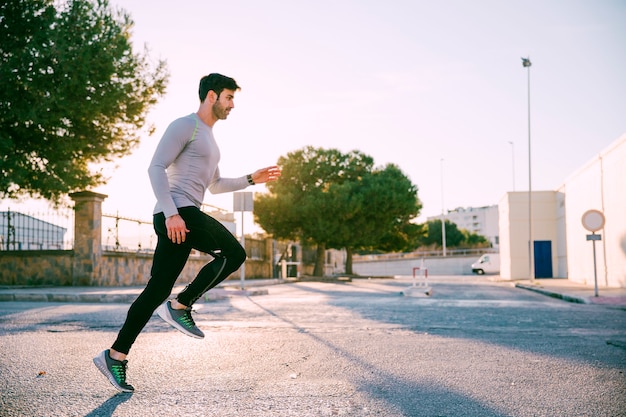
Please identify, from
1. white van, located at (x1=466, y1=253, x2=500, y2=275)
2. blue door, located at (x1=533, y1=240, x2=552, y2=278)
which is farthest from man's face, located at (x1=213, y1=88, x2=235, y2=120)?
white van, located at (x1=466, y1=253, x2=500, y2=275)

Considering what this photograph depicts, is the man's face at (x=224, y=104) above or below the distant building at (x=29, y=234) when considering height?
above

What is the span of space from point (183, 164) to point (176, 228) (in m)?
0.48

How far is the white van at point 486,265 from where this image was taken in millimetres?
55906

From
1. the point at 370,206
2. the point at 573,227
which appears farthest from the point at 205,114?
the point at 370,206

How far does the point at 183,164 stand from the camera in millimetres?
3740

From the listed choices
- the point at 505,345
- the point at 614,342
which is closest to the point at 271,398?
the point at 505,345

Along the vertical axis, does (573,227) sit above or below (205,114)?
above

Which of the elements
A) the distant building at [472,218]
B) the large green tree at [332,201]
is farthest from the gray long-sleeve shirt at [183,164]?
the distant building at [472,218]

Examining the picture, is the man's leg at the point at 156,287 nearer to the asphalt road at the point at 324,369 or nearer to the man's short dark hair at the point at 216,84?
the asphalt road at the point at 324,369

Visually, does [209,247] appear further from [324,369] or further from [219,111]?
[324,369]

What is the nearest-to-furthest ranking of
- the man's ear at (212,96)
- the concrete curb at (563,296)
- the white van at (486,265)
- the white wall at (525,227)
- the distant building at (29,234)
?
the man's ear at (212,96) → the concrete curb at (563,296) → the distant building at (29,234) → the white wall at (525,227) → the white van at (486,265)

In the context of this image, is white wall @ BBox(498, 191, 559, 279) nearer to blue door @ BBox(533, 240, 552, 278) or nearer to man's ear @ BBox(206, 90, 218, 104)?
blue door @ BBox(533, 240, 552, 278)

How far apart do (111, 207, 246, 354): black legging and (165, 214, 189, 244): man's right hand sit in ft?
0.43

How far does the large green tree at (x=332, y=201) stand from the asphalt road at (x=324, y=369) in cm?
2729
